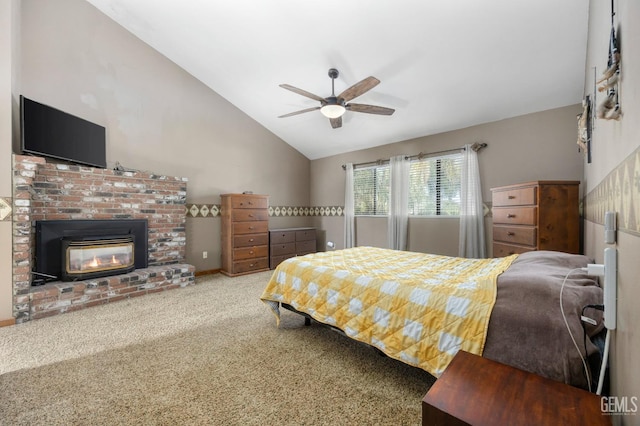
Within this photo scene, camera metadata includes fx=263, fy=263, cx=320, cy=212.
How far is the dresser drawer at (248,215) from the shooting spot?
186 inches

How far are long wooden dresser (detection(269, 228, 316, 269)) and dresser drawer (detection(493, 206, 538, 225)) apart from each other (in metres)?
3.56

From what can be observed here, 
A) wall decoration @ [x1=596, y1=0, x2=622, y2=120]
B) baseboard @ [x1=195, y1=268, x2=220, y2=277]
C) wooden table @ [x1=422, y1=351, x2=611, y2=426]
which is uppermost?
wall decoration @ [x1=596, y1=0, x2=622, y2=120]

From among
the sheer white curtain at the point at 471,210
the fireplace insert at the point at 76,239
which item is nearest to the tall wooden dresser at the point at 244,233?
the fireplace insert at the point at 76,239

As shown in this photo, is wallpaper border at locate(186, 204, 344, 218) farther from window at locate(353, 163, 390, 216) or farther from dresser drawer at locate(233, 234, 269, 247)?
dresser drawer at locate(233, 234, 269, 247)

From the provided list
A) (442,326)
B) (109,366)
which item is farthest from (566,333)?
(109,366)

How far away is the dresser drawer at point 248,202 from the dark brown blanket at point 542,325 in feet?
13.6

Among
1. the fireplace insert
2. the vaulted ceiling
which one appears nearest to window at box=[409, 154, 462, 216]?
the vaulted ceiling

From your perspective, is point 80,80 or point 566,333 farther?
point 80,80

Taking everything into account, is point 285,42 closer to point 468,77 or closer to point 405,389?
point 468,77

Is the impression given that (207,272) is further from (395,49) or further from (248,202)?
(395,49)

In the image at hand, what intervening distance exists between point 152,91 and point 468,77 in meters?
4.59

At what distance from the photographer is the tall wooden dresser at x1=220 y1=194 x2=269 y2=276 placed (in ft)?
15.4

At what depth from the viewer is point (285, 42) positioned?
3.32 metres

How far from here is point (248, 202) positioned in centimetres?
486
